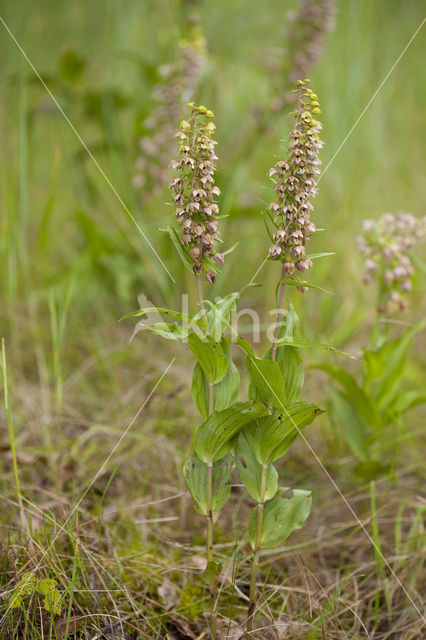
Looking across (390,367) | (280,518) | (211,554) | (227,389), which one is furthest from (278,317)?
(390,367)

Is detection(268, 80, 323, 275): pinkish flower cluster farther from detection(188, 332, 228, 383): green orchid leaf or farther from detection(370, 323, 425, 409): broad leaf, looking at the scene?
detection(370, 323, 425, 409): broad leaf

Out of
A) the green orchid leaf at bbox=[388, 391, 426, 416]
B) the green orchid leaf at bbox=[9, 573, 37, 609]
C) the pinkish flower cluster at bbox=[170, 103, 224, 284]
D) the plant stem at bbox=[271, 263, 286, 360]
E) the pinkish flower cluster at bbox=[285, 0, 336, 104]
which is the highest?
the pinkish flower cluster at bbox=[285, 0, 336, 104]

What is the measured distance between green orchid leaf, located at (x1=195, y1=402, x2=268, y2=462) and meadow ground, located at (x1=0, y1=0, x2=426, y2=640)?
37cm

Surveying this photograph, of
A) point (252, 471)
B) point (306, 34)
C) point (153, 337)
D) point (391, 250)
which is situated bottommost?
point (153, 337)

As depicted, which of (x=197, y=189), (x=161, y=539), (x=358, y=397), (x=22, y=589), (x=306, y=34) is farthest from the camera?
(x=306, y=34)

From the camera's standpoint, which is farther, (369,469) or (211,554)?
(369,469)

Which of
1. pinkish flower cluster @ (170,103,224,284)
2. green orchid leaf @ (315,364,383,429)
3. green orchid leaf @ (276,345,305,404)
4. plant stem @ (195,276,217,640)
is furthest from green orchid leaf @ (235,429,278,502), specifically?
green orchid leaf @ (315,364,383,429)

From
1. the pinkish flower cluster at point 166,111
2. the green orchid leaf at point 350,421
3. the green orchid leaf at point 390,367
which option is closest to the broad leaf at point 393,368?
the green orchid leaf at point 390,367

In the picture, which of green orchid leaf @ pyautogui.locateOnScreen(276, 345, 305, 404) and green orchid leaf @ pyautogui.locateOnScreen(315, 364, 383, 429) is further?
green orchid leaf @ pyautogui.locateOnScreen(315, 364, 383, 429)

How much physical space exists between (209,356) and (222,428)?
0.23m

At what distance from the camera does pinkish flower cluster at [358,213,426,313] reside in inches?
89.7

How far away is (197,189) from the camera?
1.49m

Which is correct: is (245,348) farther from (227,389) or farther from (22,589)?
(22,589)

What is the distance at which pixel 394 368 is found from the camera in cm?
245
